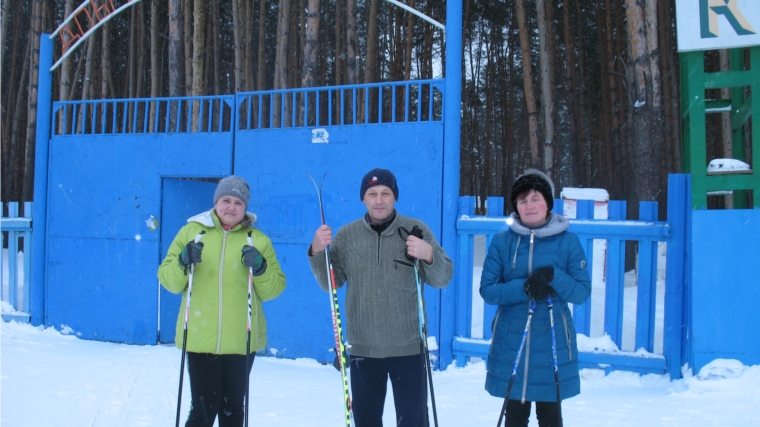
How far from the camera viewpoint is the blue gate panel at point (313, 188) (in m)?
5.41

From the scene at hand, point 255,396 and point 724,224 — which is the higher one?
point 724,224

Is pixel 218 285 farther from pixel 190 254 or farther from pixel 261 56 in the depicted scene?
pixel 261 56

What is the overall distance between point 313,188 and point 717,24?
3882 mm

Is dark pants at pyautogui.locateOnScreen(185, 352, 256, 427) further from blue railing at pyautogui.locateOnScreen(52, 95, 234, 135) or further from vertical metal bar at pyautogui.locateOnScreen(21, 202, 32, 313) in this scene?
vertical metal bar at pyautogui.locateOnScreen(21, 202, 32, 313)

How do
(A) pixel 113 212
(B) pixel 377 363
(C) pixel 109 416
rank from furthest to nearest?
(A) pixel 113 212, (C) pixel 109 416, (B) pixel 377 363

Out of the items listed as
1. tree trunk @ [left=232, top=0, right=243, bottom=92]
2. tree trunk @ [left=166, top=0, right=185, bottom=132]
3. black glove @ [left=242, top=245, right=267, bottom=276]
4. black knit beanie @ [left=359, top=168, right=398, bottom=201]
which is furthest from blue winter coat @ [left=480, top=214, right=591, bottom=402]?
tree trunk @ [left=232, top=0, right=243, bottom=92]

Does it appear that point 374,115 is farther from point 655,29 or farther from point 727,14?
point 727,14

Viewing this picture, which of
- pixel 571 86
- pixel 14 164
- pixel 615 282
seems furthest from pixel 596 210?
pixel 14 164

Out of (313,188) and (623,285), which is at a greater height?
(313,188)

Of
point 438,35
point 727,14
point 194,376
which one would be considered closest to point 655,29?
point 727,14

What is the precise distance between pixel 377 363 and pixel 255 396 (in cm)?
225

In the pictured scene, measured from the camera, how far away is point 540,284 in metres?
2.72

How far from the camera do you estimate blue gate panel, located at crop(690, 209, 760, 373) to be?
169 inches

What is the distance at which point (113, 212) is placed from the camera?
668cm
